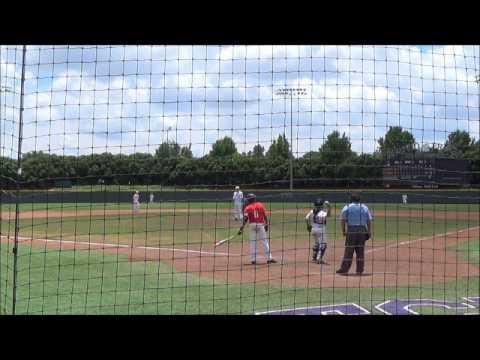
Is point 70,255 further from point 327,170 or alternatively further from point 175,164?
point 327,170

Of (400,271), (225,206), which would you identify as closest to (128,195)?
(225,206)

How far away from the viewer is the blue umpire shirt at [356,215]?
9.85m

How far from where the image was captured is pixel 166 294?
8.04 m

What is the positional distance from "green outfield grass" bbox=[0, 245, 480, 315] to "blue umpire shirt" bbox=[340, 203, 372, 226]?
166 centimetres

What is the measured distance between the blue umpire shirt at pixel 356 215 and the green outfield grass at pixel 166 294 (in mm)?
1659

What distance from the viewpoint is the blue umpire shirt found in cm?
985

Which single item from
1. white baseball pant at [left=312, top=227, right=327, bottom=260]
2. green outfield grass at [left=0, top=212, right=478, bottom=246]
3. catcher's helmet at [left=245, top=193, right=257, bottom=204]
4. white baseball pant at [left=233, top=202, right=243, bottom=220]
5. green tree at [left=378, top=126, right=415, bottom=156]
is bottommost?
green outfield grass at [left=0, top=212, right=478, bottom=246]

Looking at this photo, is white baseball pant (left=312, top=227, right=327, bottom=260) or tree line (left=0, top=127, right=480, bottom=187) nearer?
tree line (left=0, top=127, right=480, bottom=187)

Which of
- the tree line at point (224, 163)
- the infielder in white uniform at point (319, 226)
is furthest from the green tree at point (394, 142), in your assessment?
the infielder in white uniform at point (319, 226)

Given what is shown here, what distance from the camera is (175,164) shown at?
11250mm

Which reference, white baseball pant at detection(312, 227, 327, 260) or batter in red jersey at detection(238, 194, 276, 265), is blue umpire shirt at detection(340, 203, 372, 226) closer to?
white baseball pant at detection(312, 227, 327, 260)

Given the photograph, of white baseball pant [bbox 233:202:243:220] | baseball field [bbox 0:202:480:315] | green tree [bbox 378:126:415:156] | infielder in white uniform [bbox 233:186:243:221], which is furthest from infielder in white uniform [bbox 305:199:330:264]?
white baseball pant [bbox 233:202:243:220]

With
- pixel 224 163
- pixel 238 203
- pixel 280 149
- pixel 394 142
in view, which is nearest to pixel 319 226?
pixel 224 163

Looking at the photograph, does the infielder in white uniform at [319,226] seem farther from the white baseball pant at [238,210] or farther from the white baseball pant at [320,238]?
the white baseball pant at [238,210]
